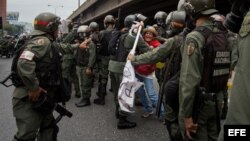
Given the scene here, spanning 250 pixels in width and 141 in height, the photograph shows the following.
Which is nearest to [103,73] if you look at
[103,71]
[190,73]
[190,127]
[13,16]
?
[103,71]

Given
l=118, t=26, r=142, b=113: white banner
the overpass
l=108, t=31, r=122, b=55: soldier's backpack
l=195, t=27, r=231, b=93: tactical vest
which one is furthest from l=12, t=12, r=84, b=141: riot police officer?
the overpass

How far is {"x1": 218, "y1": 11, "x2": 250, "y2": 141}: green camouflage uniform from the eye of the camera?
165 centimetres

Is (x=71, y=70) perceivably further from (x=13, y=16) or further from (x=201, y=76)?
(x=13, y=16)

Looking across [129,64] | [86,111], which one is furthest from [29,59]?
[86,111]

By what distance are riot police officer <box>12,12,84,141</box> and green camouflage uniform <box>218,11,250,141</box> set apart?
266 centimetres

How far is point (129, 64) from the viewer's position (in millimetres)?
5297

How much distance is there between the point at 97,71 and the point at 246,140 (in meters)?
7.34

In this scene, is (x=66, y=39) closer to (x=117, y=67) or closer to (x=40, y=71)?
(x=117, y=67)

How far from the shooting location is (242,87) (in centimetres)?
167

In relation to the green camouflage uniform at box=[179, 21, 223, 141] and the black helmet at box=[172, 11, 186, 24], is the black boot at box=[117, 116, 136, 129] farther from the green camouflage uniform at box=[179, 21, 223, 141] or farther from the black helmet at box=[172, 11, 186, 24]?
the green camouflage uniform at box=[179, 21, 223, 141]

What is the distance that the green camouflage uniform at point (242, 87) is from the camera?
165 cm

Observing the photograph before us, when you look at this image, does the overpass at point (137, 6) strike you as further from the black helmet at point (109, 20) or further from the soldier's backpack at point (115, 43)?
the soldier's backpack at point (115, 43)

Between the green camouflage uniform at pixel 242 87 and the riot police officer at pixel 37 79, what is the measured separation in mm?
2660

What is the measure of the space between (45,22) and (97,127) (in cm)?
282
